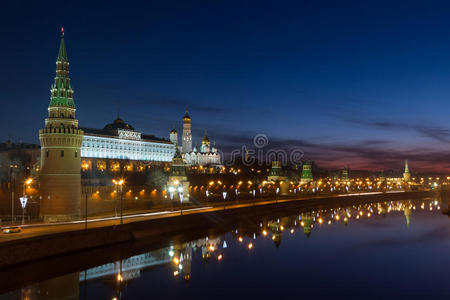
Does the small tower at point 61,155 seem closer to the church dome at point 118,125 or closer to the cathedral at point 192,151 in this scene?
the church dome at point 118,125

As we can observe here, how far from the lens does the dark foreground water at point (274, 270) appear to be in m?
25.7

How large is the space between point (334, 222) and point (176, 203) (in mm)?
22039

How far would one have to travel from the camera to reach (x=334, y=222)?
63.0 metres

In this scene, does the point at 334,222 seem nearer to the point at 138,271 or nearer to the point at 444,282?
the point at 444,282

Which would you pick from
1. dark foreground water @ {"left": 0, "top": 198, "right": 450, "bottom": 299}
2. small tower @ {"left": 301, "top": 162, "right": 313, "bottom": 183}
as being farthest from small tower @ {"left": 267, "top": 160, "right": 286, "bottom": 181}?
dark foreground water @ {"left": 0, "top": 198, "right": 450, "bottom": 299}

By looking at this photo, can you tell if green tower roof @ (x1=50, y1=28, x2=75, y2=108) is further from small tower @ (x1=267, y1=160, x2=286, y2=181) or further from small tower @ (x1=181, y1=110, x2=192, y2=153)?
small tower @ (x1=181, y1=110, x2=192, y2=153)

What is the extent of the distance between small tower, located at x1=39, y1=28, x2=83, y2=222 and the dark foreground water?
38.2 feet

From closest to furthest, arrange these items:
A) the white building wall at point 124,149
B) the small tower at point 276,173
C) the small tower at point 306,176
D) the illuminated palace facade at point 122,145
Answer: the small tower at point 276,173
the small tower at point 306,176
the white building wall at point 124,149
the illuminated palace facade at point 122,145

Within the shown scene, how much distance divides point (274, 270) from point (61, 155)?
939 inches

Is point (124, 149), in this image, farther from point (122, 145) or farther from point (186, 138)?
point (186, 138)

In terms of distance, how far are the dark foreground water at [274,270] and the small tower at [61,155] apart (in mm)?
11646

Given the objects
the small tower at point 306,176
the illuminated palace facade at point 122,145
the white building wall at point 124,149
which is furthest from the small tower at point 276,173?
the white building wall at point 124,149

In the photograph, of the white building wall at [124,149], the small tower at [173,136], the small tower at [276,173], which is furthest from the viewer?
the small tower at [173,136]

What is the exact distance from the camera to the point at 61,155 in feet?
144
